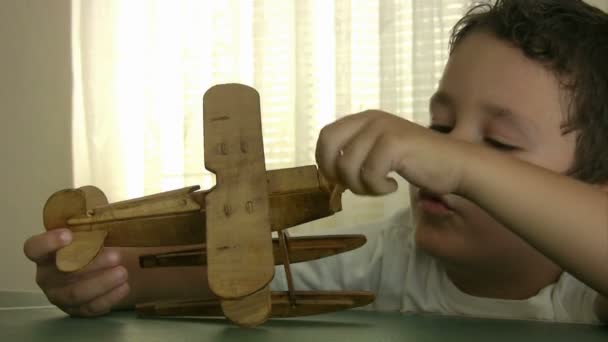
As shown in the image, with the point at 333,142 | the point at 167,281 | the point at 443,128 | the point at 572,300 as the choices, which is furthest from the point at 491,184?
the point at 167,281

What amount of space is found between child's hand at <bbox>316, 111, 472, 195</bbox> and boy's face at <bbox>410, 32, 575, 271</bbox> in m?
0.17

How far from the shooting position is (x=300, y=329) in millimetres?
611

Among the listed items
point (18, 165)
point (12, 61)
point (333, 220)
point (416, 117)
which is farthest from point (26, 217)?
point (416, 117)

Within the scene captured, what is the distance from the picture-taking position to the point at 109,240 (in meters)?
0.63

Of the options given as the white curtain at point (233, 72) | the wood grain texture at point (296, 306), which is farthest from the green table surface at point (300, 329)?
the white curtain at point (233, 72)

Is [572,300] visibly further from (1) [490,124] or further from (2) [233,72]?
(2) [233,72]

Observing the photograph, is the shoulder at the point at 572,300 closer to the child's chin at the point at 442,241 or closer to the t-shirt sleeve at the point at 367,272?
the child's chin at the point at 442,241

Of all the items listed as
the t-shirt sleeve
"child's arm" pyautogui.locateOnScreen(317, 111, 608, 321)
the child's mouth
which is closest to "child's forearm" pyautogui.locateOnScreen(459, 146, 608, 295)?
"child's arm" pyautogui.locateOnScreen(317, 111, 608, 321)

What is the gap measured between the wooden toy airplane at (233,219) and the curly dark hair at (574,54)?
30cm

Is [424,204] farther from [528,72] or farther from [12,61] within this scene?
[12,61]

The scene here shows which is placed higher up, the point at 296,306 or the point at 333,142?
the point at 333,142

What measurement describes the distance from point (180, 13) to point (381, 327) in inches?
53.0

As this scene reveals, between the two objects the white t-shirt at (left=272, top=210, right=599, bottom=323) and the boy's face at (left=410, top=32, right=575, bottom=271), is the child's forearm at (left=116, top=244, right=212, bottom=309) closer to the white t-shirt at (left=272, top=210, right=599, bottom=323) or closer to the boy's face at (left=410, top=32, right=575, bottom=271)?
the white t-shirt at (left=272, top=210, right=599, bottom=323)

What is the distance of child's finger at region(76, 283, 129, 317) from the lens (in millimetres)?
726
